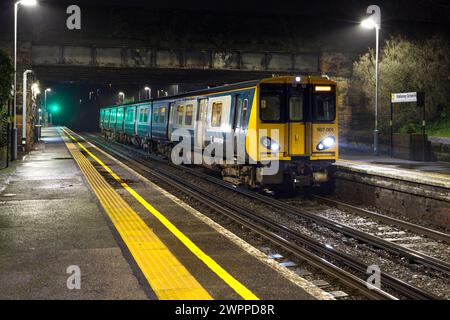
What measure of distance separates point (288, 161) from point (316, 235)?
3820mm

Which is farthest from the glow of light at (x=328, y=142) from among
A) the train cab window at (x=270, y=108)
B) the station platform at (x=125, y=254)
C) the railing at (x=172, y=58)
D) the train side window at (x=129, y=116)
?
the train side window at (x=129, y=116)

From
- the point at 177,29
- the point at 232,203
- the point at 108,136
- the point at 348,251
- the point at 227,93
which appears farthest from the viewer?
the point at 108,136

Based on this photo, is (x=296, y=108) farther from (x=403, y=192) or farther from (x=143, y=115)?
(x=143, y=115)

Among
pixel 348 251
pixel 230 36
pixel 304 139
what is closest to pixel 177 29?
pixel 230 36

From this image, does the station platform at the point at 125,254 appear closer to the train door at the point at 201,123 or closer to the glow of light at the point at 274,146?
the glow of light at the point at 274,146

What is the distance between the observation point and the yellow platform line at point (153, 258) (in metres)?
6.02

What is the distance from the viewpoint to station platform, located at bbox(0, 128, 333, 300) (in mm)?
6137

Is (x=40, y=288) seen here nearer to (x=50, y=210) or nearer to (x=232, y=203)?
(x=50, y=210)

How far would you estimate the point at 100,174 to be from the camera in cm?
1902

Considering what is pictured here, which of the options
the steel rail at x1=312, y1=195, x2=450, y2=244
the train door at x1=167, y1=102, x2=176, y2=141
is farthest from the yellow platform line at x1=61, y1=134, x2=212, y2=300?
the train door at x1=167, y1=102, x2=176, y2=141

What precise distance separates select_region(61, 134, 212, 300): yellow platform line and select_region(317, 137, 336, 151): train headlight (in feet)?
17.7

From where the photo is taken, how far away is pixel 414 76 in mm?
28828

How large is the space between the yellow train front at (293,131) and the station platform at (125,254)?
98.9 inches

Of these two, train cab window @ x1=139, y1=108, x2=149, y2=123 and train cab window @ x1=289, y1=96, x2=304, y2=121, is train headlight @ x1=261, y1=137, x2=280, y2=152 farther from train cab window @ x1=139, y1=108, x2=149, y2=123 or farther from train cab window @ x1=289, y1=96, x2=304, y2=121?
train cab window @ x1=139, y1=108, x2=149, y2=123
